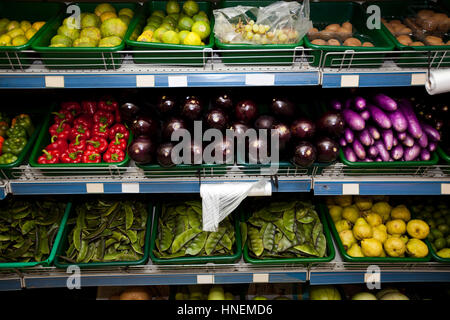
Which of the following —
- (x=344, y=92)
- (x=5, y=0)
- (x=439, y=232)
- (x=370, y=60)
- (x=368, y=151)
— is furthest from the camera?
(x=344, y=92)

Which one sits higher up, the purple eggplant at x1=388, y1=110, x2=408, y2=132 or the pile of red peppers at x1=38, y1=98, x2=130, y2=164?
the purple eggplant at x1=388, y1=110, x2=408, y2=132

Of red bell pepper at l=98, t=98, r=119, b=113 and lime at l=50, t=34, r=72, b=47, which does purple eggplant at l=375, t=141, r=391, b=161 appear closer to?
red bell pepper at l=98, t=98, r=119, b=113

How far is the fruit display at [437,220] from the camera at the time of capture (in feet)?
6.80

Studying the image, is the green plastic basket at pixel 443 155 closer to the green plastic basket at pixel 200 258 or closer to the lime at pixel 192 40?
the green plastic basket at pixel 200 258

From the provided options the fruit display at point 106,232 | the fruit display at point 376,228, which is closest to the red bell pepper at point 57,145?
the fruit display at point 106,232

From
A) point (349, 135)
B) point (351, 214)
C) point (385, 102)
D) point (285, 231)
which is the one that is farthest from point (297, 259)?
point (385, 102)

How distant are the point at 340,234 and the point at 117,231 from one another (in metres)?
1.33

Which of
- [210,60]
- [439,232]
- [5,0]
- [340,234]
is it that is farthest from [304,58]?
[5,0]

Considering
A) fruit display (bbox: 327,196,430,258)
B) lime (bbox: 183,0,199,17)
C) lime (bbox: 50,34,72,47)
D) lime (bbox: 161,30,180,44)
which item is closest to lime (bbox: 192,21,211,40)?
lime (bbox: 161,30,180,44)

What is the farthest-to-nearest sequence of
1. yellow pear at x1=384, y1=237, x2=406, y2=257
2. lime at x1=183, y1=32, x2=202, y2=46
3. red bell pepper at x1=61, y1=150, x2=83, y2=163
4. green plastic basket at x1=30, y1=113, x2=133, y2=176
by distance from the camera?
yellow pear at x1=384, y1=237, x2=406, y2=257
red bell pepper at x1=61, y1=150, x2=83, y2=163
green plastic basket at x1=30, y1=113, x2=133, y2=176
lime at x1=183, y1=32, x2=202, y2=46

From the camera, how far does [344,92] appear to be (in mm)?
2273

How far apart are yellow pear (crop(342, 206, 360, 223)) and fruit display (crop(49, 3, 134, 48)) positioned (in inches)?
64.4

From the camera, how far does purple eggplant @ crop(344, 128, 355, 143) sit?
1.84 meters
